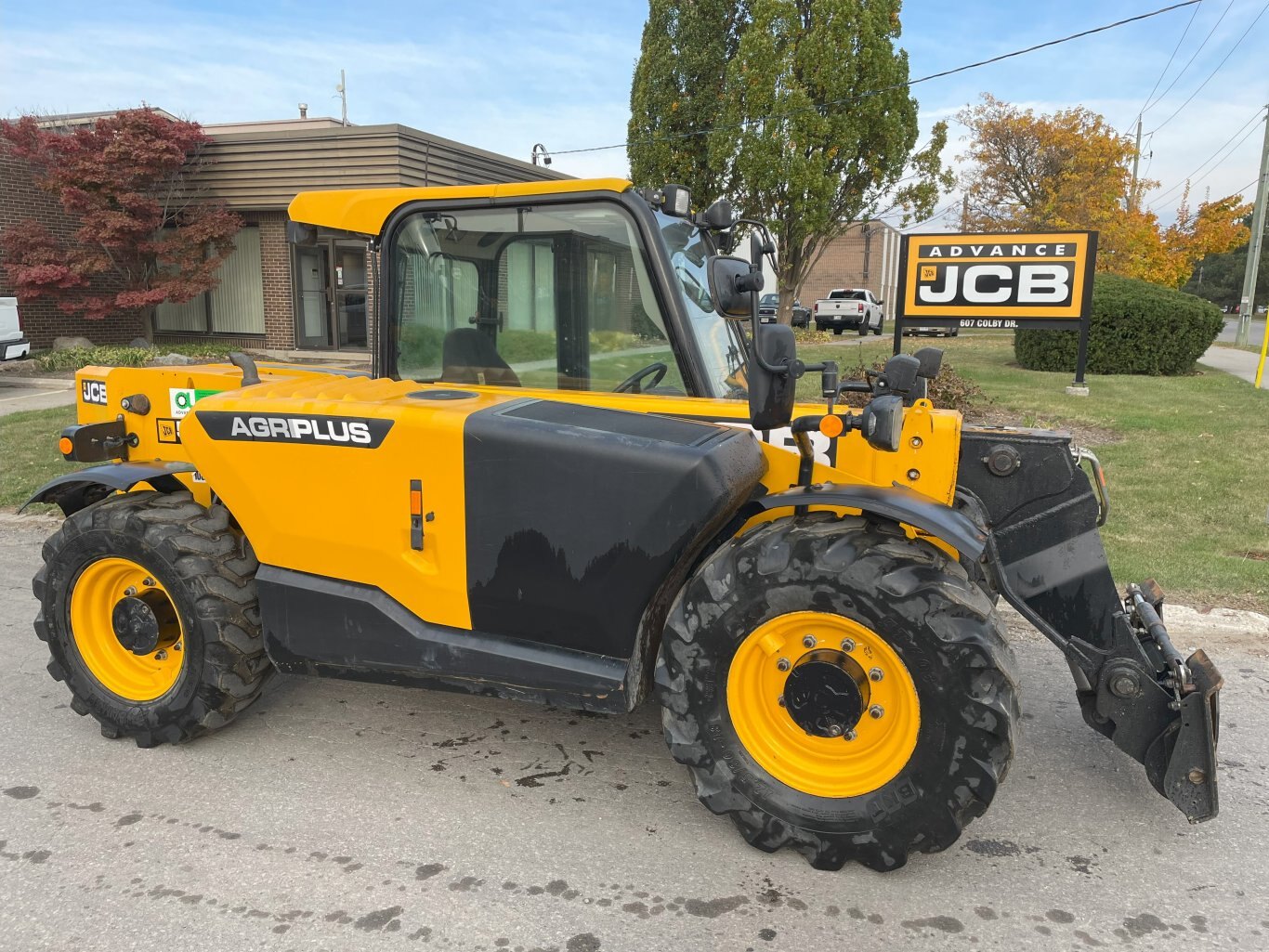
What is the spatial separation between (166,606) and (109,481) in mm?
578

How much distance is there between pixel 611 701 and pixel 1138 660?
5.87ft

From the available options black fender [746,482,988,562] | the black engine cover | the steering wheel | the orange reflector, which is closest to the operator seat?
the steering wheel

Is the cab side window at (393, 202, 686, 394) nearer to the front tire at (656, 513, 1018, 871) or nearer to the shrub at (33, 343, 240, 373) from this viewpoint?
the front tire at (656, 513, 1018, 871)

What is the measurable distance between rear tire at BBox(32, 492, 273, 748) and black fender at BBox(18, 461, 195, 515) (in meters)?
0.07

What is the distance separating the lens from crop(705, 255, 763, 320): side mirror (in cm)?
283

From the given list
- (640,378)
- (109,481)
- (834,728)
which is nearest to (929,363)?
(640,378)

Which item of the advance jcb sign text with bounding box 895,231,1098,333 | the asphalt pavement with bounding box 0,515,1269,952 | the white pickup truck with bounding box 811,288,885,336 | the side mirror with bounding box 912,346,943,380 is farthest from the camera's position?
the white pickup truck with bounding box 811,288,885,336

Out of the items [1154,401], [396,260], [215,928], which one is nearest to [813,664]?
[215,928]

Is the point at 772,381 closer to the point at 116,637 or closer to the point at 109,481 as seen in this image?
the point at 109,481

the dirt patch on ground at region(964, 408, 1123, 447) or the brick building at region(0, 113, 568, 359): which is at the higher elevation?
the brick building at region(0, 113, 568, 359)

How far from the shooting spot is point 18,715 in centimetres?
399

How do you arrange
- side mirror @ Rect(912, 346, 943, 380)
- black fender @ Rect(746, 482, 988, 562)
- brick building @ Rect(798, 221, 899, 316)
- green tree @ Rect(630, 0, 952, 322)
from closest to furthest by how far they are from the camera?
black fender @ Rect(746, 482, 988, 562)
side mirror @ Rect(912, 346, 943, 380)
green tree @ Rect(630, 0, 952, 322)
brick building @ Rect(798, 221, 899, 316)

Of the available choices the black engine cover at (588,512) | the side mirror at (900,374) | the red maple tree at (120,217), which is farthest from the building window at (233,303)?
the side mirror at (900,374)

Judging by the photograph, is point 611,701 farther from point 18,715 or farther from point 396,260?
point 18,715
